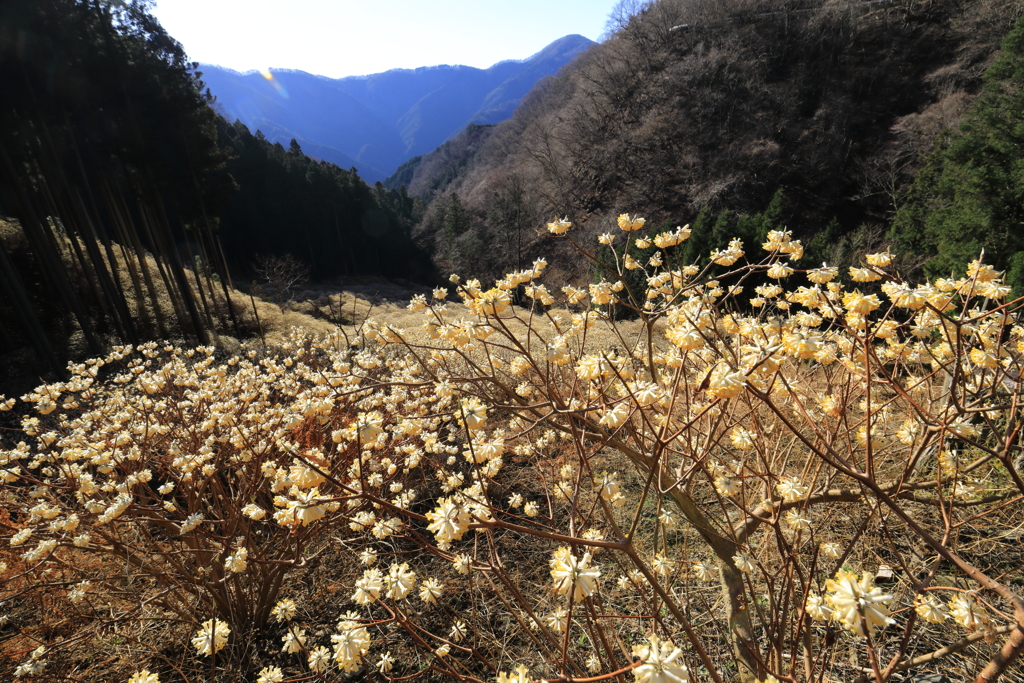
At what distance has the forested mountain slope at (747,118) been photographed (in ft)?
72.9

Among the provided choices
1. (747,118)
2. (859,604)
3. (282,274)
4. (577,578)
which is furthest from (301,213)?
(859,604)

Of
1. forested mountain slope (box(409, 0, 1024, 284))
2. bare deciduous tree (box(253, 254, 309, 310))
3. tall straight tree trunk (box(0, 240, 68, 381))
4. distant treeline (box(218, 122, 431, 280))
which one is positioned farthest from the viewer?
distant treeline (box(218, 122, 431, 280))

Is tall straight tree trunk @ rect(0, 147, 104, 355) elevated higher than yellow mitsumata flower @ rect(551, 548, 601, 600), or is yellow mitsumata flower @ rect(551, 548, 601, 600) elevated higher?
tall straight tree trunk @ rect(0, 147, 104, 355)

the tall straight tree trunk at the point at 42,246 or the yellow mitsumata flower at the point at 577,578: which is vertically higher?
the tall straight tree trunk at the point at 42,246

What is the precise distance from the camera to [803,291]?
1.66 metres

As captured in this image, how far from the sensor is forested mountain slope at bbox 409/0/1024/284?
22.2 m

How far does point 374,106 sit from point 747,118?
697 ft

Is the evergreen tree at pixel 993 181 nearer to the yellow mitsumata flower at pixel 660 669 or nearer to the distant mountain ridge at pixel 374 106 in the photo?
the yellow mitsumata flower at pixel 660 669

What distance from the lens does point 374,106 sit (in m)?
196

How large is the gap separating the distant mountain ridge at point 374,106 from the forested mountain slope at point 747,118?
121 meters

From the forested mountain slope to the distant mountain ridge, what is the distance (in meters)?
121

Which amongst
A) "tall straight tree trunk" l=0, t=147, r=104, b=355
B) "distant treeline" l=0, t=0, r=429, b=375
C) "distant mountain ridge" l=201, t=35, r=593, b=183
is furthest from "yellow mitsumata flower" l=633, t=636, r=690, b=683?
"distant mountain ridge" l=201, t=35, r=593, b=183

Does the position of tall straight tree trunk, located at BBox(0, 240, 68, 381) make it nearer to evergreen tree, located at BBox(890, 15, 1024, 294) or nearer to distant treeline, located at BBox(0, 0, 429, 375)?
distant treeline, located at BBox(0, 0, 429, 375)

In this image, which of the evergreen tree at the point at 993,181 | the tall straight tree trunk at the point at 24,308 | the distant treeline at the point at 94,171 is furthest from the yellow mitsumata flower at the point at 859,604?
the distant treeline at the point at 94,171
